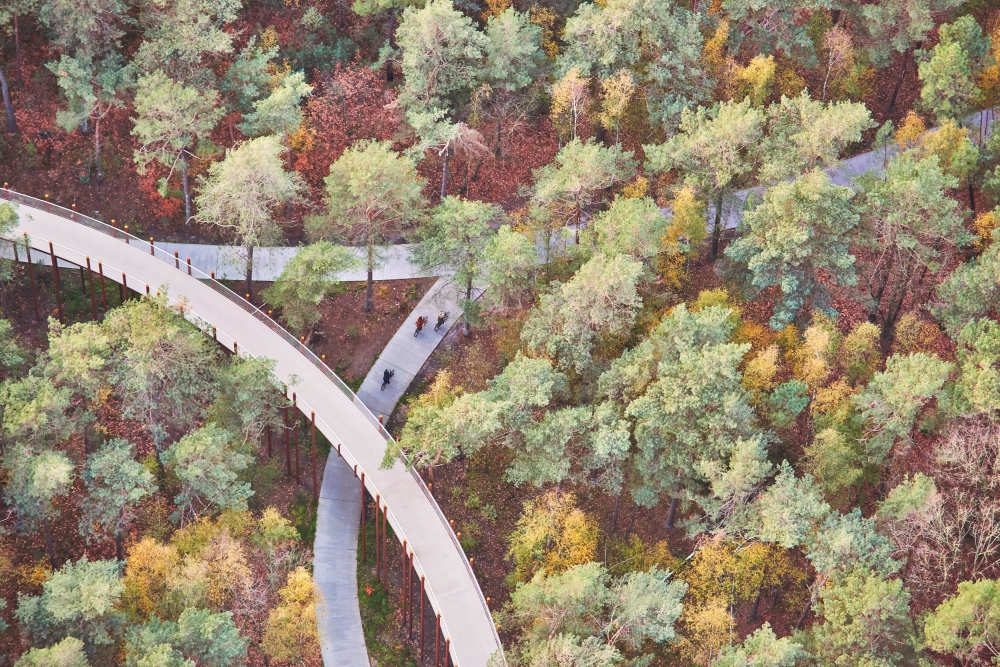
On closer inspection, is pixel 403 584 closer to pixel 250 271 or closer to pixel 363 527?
pixel 363 527

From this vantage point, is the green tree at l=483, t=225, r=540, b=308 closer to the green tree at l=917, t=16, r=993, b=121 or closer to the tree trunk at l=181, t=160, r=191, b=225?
the tree trunk at l=181, t=160, r=191, b=225

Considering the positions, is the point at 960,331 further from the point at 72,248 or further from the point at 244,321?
the point at 72,248

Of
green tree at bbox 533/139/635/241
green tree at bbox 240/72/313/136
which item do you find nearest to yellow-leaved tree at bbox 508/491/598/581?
green tree at bbox 533/139/635/241

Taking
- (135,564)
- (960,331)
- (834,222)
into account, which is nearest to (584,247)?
(834,222)


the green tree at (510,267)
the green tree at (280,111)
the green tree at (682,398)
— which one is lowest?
the green tree at (682,398)

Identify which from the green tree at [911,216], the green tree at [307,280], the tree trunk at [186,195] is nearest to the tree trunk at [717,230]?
the green tree at [911,216]

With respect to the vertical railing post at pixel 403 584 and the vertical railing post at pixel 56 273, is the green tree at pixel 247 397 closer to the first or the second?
the vertical railing post at pixel 403 584
